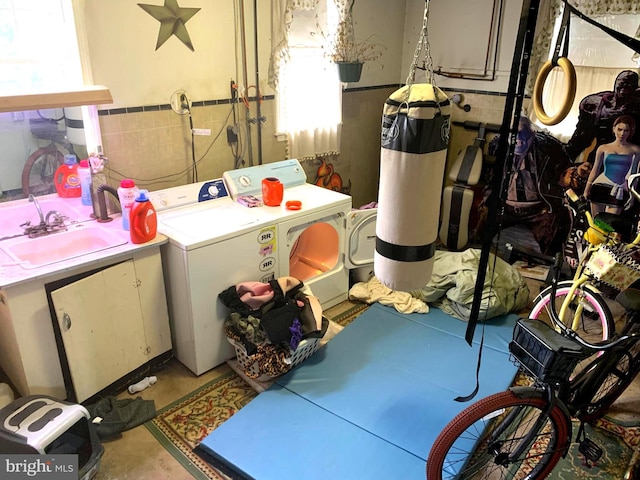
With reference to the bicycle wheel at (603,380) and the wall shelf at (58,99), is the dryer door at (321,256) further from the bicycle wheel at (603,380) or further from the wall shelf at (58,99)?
the bicycle wheel at (603,380)

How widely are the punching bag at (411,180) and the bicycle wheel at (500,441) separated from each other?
0.59 metres

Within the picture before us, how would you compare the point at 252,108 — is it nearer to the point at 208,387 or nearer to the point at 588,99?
the point at 208,387

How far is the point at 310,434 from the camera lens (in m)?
2.29

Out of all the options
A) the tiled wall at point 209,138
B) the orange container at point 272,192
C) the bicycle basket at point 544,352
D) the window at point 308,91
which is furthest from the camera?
the window at point 308,91

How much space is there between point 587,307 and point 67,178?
3.16m

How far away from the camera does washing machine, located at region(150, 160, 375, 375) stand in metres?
2.59

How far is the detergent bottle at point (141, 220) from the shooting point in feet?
7.89

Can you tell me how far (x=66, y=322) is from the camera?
2.21 m

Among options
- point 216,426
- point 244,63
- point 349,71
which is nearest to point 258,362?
point 216,426

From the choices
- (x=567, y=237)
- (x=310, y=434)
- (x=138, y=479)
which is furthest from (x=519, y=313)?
(x=138, y=479)

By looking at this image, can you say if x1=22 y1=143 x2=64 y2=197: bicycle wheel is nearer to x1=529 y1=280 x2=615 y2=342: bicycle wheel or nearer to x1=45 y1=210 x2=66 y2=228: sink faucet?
x1=45 y1=210 x2=66 y2=228: sink faucet

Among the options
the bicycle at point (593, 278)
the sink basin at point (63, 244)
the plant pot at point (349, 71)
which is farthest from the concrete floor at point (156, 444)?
the plant pot at point (349, 71)

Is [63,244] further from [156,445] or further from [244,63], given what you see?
[244,63]

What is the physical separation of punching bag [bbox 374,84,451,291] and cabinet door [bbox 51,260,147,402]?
4.34 feet
